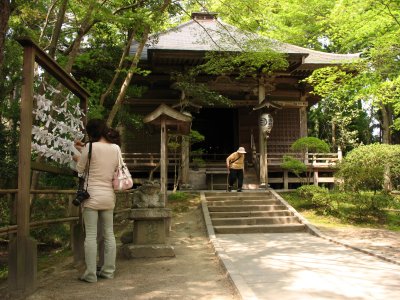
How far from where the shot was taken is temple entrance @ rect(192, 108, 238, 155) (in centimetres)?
1933

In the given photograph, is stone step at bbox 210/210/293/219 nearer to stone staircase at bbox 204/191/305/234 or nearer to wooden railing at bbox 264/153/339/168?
stone staircase at bbox 204/191/305/234

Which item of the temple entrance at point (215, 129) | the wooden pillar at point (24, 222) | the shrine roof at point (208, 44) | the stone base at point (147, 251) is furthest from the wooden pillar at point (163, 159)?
the temple entrance at point (215, 129)

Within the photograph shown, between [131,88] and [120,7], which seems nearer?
[120,7]

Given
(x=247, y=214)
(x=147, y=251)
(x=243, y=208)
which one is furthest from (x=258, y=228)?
(x=147, y=251)

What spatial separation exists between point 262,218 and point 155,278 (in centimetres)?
533

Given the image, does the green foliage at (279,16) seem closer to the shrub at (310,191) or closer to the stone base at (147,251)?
the shrub at (310,191)

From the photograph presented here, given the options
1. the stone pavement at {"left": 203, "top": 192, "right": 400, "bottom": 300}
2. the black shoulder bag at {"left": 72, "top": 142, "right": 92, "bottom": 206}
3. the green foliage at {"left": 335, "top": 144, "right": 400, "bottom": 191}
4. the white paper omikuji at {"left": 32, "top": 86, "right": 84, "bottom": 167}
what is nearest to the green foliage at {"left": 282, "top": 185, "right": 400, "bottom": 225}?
the green foliage at {"left": 335, "top": 144, "right": 400, "bottom": 191}

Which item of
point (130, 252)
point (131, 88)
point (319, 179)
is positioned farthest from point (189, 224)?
point (319, 179)

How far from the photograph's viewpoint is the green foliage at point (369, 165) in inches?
401

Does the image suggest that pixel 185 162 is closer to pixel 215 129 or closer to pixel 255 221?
pixel 255 221

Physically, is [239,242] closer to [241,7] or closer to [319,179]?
[241,7]

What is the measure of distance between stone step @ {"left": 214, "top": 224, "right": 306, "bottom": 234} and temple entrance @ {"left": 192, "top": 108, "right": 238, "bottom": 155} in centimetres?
1039

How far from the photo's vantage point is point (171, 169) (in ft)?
45.7

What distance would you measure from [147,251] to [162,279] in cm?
123
